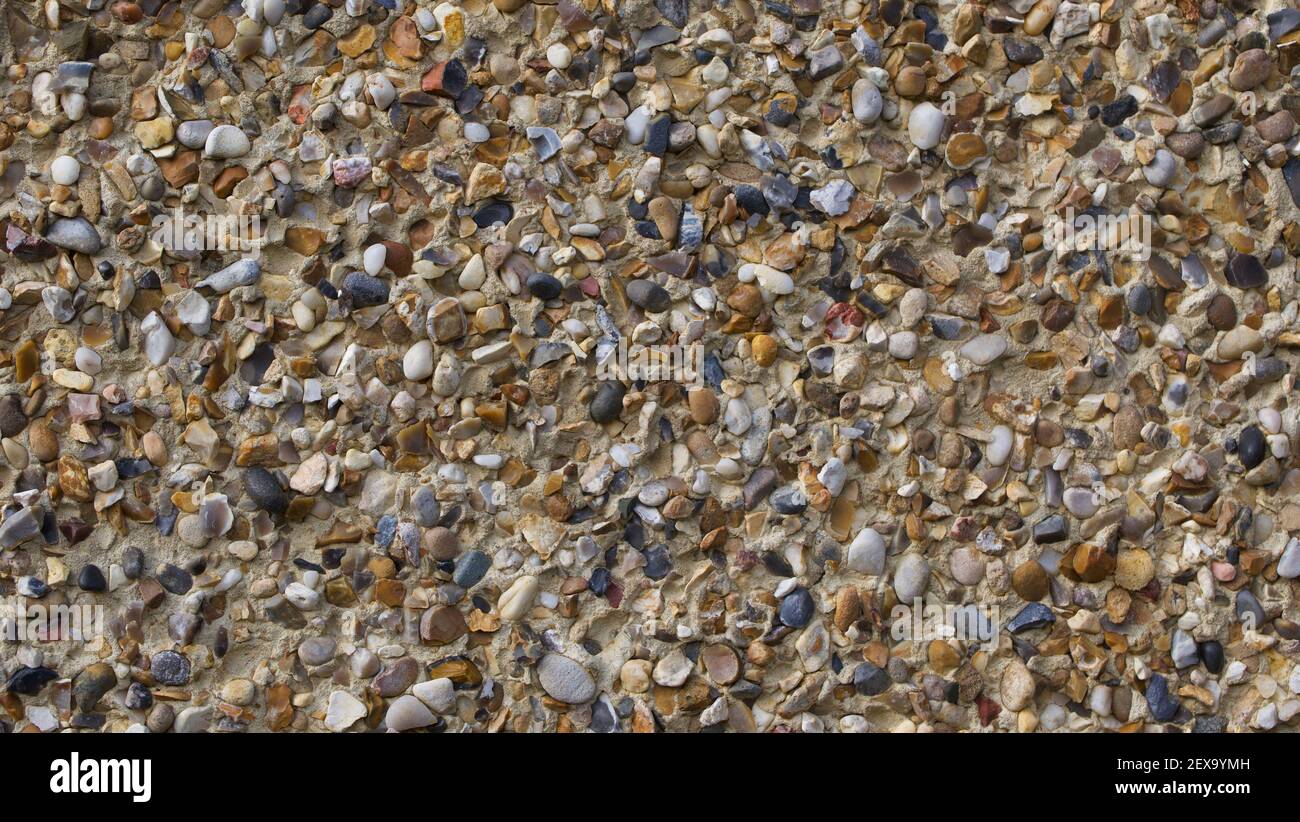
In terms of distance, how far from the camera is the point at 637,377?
1338 mm

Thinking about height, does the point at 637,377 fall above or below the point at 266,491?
above

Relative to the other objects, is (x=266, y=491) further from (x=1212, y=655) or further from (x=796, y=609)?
(x=1212, y=655)

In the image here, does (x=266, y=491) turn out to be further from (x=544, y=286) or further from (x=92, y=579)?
(x=544, y=286)

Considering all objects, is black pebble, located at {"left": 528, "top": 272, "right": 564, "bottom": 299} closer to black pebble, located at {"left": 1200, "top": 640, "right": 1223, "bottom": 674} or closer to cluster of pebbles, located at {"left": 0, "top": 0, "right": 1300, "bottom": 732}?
cluster of pebbles, located at {"left": 0, "top": 0, "right": 1300, "bottom": 732}

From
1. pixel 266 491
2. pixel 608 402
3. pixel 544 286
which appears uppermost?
pixel 544 286

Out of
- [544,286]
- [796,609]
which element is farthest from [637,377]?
[796,609]

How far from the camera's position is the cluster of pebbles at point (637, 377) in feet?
4.34

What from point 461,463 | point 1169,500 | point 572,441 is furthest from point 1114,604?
point 461,463

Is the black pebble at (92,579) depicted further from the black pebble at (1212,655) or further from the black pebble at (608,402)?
the black pebble at (1212,655)

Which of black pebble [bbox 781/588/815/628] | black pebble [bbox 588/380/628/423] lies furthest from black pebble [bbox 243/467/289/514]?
black pebble [bbox 781/588/815/628]

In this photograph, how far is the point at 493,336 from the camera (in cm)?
135

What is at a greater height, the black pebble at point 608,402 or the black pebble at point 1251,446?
the black pebble at point 1251,446

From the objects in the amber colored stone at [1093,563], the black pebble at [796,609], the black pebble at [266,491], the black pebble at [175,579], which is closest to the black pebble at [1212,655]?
the amber colored stone at [1093,563]

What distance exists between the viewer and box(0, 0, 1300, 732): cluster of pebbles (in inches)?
52.1
